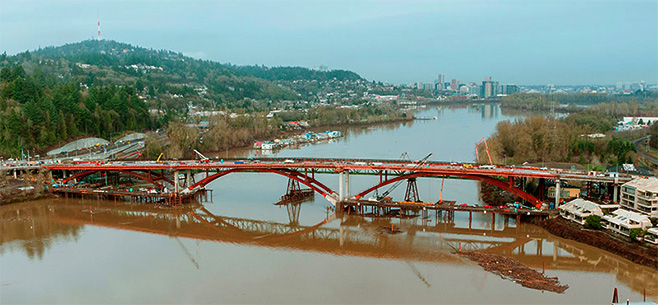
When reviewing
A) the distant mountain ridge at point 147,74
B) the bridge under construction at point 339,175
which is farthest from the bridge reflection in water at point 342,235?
the distant mountain ridge at point 147,74

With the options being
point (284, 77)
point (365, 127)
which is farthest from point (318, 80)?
point (365, 127)

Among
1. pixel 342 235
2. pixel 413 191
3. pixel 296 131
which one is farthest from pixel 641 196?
pixel 296 131

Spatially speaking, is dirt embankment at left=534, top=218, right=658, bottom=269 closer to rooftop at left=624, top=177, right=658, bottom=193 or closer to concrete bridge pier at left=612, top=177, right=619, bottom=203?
rooftop at left=624, top=177, right=658, bottom=193

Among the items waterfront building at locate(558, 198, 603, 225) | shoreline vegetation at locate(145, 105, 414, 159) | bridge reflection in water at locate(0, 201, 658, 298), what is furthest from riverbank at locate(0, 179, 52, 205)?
waterfront building at locate(558, 198, 603, 225)

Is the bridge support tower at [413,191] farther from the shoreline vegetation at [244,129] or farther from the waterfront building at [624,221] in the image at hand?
the shoreline vegetation at [244,129]

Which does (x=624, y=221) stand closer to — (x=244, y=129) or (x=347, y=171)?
(x=347, y=171)
